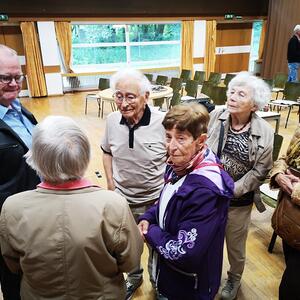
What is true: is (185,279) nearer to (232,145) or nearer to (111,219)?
(111,219)

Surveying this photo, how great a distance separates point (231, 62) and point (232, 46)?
0.67 meters

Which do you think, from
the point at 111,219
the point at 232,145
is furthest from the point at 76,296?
the point at 232,145

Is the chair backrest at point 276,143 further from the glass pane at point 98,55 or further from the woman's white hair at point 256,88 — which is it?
the glass pane at point 98,55

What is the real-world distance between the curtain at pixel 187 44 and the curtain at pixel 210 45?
2.18 feet

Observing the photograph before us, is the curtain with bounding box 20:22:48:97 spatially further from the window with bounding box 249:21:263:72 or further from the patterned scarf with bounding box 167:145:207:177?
the patterned scarf with bounding box 167:145:207:177

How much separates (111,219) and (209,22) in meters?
11.7

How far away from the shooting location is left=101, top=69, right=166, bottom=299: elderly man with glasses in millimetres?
1778

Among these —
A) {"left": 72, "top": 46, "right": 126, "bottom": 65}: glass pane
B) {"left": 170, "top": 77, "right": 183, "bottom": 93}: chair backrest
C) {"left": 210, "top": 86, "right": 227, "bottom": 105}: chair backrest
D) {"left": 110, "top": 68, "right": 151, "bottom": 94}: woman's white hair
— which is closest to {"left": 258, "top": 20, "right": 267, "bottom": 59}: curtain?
{"left": 72, "top": 46, "right": 126, "bottom": 65}: glass pane

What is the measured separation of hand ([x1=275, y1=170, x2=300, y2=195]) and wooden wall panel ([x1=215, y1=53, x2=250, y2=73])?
11565 mm

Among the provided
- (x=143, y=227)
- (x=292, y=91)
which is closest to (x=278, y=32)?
(x=292, y=91)

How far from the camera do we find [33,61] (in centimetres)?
931

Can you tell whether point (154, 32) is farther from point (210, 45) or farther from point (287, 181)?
point (287, 181)

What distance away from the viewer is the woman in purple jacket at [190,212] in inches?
42.9

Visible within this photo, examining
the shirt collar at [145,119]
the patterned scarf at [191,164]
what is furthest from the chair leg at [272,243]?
the patterned scarf at [191,164]
